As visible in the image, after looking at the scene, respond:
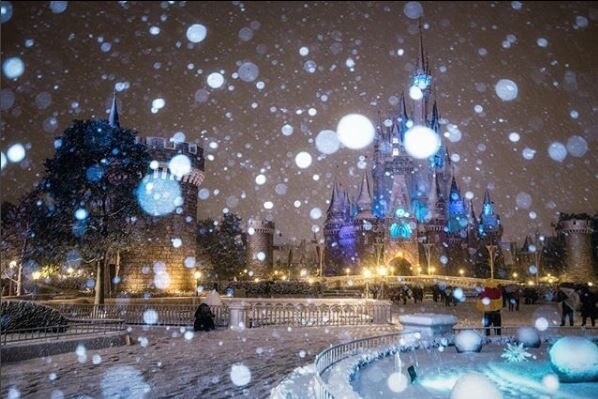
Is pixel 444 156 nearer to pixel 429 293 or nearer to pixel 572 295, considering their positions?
pixel 429 293

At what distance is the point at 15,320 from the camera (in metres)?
13.3

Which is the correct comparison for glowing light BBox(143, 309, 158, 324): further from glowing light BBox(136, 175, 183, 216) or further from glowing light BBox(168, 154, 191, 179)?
glowing light BBox(168, 154, 191, 179)

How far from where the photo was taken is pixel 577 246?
70.2 meters

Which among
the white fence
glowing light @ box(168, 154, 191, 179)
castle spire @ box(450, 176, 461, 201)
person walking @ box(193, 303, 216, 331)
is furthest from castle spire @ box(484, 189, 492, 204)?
person walking @ box(193, 303, 216, 331)

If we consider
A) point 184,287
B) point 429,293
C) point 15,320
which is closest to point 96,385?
point 15,320

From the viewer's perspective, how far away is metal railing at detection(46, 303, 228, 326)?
18.6 meters

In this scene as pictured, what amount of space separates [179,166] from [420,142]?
2611 inches

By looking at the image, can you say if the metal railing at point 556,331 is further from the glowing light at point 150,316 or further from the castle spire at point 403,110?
the castle spire at point 403,110

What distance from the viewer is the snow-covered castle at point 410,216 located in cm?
7712

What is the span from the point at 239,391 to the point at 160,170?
29.0 m

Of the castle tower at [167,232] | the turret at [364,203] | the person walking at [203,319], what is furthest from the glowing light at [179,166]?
the turret at [364,203]

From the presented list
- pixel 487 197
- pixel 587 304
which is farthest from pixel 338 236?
pixel 587 304

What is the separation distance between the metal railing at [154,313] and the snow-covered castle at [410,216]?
181 feet

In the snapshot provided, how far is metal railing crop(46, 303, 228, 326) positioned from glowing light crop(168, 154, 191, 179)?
639 inches
